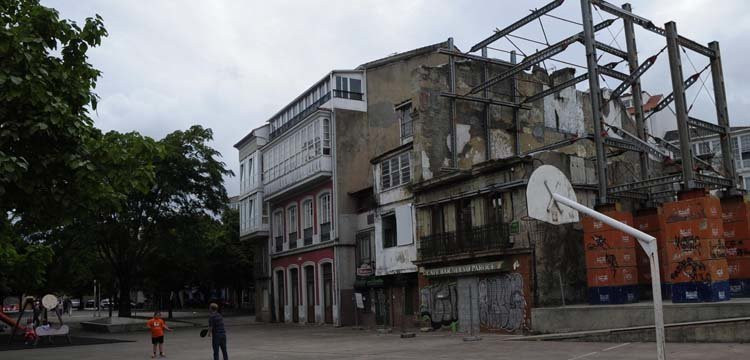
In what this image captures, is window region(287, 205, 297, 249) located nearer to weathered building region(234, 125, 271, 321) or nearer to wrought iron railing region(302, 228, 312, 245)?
wrought iron railing region(302, 228, 312, 245)

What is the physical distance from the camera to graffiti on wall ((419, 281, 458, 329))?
90.8 ft

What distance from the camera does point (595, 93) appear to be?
939 inches

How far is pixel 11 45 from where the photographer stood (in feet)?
42.0

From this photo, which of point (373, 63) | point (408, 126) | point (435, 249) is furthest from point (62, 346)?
point (373, 63)

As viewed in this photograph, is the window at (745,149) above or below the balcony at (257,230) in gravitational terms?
above

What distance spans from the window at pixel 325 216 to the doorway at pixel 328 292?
1.60m

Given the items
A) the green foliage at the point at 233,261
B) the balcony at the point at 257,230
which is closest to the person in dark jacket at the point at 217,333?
the balcony at the point at 257,230

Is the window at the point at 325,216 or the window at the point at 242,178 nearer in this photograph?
the window at the point at 325,216

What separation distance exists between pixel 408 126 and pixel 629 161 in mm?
10355

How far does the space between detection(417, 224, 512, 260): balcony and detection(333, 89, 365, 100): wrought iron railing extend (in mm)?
11296

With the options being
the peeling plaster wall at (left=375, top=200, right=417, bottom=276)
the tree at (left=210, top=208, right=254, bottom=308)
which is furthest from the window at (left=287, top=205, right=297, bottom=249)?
the tree at (left=210, top=208, right=254, bottom=308)

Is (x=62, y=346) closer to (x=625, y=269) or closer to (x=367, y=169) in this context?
(x=367, y=169)

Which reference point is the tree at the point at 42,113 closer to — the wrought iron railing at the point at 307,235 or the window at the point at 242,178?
the wrought iron railing at the point at 307,235

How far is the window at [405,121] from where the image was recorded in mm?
33125
